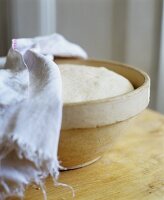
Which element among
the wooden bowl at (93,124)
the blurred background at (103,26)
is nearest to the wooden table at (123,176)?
the wooden bowl at (93,124)

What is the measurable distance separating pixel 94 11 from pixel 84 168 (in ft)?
3.24

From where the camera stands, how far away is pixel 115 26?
4.91ft

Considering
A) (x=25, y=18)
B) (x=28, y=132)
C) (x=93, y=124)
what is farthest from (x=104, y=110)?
(x=25, y=18)

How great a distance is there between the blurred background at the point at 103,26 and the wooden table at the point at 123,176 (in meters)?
0.82

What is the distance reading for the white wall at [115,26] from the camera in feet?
4.82

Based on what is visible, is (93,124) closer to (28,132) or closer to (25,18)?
(28,132)

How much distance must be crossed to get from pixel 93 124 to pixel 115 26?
1.04 meters

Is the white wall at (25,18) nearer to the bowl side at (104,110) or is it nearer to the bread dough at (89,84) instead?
the bread dough at (89,84)

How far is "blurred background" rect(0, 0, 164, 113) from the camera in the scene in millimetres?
1440

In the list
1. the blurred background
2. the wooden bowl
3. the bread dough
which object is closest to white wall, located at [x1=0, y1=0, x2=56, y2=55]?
the blurred background

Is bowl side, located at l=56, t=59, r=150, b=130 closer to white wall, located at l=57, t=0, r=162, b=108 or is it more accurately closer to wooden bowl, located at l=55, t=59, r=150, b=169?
wooden bowl, located at l=55, t=59, r=150, b=169

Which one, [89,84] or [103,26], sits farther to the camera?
[103,26]

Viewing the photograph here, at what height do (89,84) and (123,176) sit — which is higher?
(89,84)

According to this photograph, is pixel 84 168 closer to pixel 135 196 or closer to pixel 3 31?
pixel 135 196
